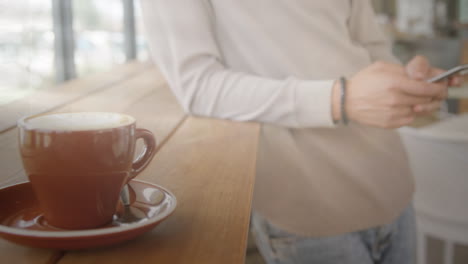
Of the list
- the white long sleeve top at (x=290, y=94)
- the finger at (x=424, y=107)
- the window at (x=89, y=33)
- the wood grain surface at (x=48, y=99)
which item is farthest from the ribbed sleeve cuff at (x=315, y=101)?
the window at (x=89, y=33)

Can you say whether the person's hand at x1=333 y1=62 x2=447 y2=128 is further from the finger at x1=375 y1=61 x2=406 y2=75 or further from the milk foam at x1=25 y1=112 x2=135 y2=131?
the milk foam at x1=25 y1=112 x2=135 y2=131

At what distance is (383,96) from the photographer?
652 millimetres

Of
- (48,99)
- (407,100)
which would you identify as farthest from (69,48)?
→ (407,100)

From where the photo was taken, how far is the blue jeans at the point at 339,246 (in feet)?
2.58

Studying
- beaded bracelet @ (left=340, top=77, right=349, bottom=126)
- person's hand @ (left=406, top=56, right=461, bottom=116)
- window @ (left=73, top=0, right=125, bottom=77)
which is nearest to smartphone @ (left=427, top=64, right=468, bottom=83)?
person's hand @ (left=406, top=56, right=461, bottom=116)

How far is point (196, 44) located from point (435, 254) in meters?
1.61

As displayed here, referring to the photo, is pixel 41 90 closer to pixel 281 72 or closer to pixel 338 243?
pixel 281 72

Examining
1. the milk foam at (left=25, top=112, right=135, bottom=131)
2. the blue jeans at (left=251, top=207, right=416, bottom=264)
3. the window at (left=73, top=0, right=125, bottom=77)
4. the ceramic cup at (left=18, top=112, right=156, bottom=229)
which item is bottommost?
the blue jeans at (left=251, top=207, right=416, bottom=264)

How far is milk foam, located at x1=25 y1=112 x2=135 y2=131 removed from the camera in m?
0.27

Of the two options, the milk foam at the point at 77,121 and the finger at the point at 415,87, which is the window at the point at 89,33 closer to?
the finger at the point at 415,87

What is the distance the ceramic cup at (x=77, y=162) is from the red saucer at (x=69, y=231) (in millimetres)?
12

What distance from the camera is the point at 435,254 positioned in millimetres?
1886

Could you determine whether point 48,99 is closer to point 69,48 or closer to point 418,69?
point 418,69

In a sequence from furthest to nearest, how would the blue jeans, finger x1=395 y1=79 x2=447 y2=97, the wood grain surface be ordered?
the blue jeans < finger x1=395 y1=79 x2=447 y2=97 < the wood grain surface
